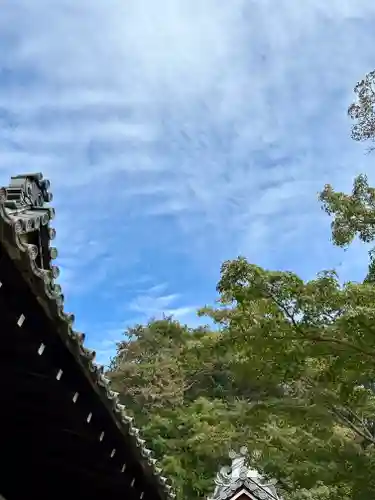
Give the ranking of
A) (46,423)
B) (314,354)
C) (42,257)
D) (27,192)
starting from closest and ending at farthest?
(46,423)
(27,192)
(42,257)
(314,354)

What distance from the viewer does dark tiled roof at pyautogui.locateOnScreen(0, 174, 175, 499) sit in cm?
232

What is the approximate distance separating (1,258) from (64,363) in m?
1.03

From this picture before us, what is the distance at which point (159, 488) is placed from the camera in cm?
532

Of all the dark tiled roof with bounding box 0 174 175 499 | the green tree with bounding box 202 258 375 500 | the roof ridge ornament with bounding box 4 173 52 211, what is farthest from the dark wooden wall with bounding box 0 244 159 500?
the green tree with bounding box 202 258 375 500

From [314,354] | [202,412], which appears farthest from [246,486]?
[314,354]

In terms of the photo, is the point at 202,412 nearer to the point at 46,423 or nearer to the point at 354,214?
the point at 354,214

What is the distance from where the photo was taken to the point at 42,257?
13.6 feet

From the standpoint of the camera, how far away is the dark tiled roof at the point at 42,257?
2316mm

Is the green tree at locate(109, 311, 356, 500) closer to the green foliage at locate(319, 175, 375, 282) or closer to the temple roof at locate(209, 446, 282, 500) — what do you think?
the temple roof at locate(209, 446, 282, 500)

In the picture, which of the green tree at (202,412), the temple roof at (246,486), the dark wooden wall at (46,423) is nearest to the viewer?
the dark wooden wall at (46,423)

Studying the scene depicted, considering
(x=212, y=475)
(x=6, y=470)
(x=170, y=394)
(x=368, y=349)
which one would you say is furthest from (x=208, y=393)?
(x=6, y=470)

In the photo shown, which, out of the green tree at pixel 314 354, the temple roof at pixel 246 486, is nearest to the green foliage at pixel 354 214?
the green tree at pixel 314 354

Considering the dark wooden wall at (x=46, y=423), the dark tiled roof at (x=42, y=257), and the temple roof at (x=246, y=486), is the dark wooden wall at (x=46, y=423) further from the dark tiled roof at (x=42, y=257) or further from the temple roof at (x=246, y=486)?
the temple roof at (x=246, y=486)

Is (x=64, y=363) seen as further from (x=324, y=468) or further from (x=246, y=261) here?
(x=324, y=468)
